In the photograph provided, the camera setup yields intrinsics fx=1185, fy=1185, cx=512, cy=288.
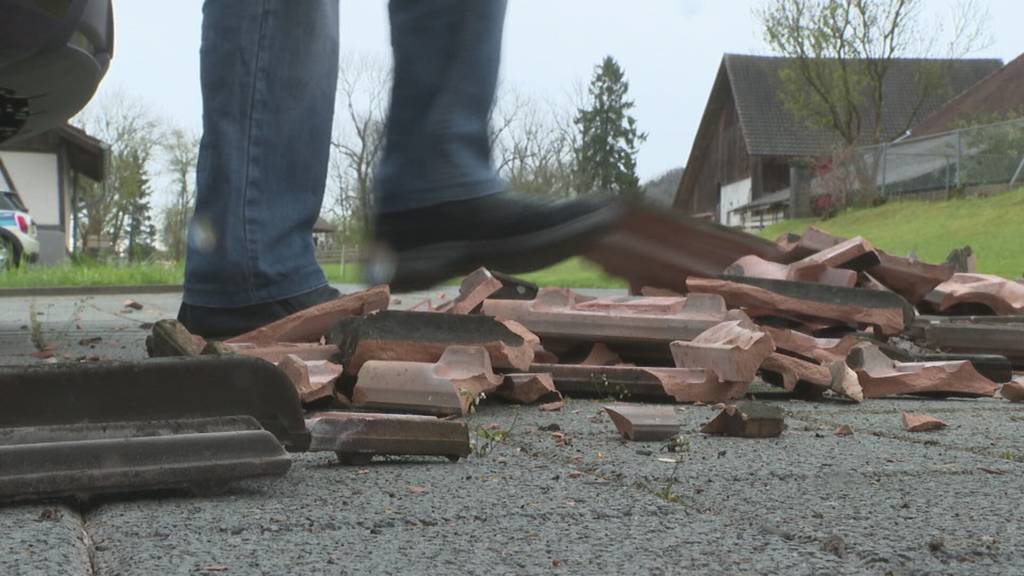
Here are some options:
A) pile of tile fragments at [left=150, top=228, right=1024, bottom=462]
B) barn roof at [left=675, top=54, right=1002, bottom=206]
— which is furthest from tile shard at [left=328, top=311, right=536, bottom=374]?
barn roof at [left=675, top=54, right=1002, bottom=206]

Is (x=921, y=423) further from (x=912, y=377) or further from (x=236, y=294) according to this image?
Answer: (x=236, y=294)

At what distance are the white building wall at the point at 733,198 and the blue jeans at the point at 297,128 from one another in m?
44.2

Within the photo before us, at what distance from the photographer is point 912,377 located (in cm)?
266

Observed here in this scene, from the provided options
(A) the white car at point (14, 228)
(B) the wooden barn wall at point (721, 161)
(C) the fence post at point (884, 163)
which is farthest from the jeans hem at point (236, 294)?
(B) the wooden barn wall at point (721, 161)

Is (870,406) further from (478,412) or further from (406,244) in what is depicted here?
(406,244)

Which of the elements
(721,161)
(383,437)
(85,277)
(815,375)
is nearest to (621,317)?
(815,375)

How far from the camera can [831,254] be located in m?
3.61

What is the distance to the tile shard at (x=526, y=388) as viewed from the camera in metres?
2.30

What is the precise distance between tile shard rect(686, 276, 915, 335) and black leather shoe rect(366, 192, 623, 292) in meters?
0.68

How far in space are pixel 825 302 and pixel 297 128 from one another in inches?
58.1

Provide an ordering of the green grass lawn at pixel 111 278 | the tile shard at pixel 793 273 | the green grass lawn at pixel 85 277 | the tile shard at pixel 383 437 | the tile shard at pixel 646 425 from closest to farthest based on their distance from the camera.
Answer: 1. the tile shard at pixel 383 437
2. the tile shard at pixel 646 425
3. the tile shard at pixel 793 273
4. the green grass lawn at pixel 111 278
5. the green grass lawn at pixel 85 277

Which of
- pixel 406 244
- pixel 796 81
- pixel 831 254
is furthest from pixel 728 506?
pixel 796 81

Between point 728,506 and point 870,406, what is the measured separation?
1.28m

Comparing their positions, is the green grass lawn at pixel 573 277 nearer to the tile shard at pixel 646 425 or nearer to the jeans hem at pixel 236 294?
the jeans hem at pixel 236 294
